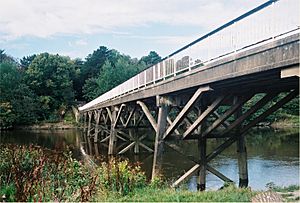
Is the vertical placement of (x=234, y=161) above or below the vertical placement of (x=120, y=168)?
below

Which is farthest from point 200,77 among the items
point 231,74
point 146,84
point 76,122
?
point 76,122

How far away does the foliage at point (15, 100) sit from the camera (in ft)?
147

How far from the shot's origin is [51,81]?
5256 cm

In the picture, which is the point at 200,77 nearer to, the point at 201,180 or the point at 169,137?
the point at 169,137

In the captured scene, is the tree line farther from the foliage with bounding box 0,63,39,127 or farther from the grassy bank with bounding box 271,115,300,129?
the grassy bank with bounding box 271,115,300,129

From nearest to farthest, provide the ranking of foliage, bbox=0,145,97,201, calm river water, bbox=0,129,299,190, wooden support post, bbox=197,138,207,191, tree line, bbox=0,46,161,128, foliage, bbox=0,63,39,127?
foliage, bbox=0,145,97,201 < wooden support post, bbox=197,138,207,191 < calm river water, bbox=0,129,299,190 < foliage, bbox=0,63,39,127 < tree line, bbox=0,46,161,128

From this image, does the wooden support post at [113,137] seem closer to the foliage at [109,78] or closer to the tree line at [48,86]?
the tree line at [48,86]

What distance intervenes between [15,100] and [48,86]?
628cm

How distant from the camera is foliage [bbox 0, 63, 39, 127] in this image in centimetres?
4488

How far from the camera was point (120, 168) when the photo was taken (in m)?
7.50

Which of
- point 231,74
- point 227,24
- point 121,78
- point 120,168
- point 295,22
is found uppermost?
point 121,78

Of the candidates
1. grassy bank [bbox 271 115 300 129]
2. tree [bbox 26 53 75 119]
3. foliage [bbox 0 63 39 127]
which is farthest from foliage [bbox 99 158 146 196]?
tree [bbox 26 53 75 119]

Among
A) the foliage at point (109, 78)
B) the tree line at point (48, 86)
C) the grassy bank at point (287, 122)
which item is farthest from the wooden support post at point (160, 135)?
the foliage at point (109, 78)

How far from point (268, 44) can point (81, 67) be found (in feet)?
197
